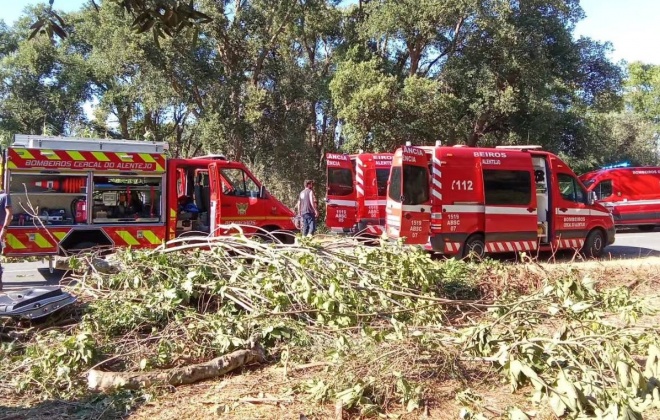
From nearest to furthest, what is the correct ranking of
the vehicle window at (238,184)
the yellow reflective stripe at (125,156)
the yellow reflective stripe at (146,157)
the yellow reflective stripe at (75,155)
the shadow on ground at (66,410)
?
1. the shadow on ground at (66,410)
2. the yellow reflective stripe at (75,155)
3. the yellow reflective stripe at (125,156)
4. the yellow reflective stripe at (146,157)
5. the vehicle window at (238,184)

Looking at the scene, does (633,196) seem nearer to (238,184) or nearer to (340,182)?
(340,182)

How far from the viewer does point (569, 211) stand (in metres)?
12.2

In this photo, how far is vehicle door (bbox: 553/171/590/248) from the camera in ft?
39.3

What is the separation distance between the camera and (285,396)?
404 centimetres

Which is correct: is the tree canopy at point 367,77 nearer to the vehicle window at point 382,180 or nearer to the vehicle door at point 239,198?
the vehicle window at point 382,180

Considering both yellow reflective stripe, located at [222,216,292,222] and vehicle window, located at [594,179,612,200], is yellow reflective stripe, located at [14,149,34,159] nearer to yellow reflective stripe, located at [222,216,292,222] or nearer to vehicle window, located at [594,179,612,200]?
yellow reflective stripe, located at [222,216,292,222]

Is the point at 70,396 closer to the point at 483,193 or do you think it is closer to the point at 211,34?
the point at 483,193

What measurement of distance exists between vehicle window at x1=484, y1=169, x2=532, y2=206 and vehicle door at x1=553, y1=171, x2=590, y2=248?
0.98 m

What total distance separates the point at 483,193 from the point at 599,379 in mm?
7360

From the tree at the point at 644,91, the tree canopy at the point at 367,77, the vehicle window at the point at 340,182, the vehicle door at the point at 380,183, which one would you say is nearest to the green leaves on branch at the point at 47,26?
the vehicle door at the point at 380,183

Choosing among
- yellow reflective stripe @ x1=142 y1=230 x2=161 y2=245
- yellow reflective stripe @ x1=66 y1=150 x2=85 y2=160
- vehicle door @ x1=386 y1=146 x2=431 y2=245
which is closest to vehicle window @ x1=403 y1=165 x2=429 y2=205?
vehicle door @ x1=386 y1=146 x2=431 y2=245

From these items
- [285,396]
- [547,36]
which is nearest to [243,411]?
[285,396]

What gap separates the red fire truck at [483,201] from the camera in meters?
10.5

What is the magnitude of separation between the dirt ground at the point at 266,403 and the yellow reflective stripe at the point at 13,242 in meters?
5.88
